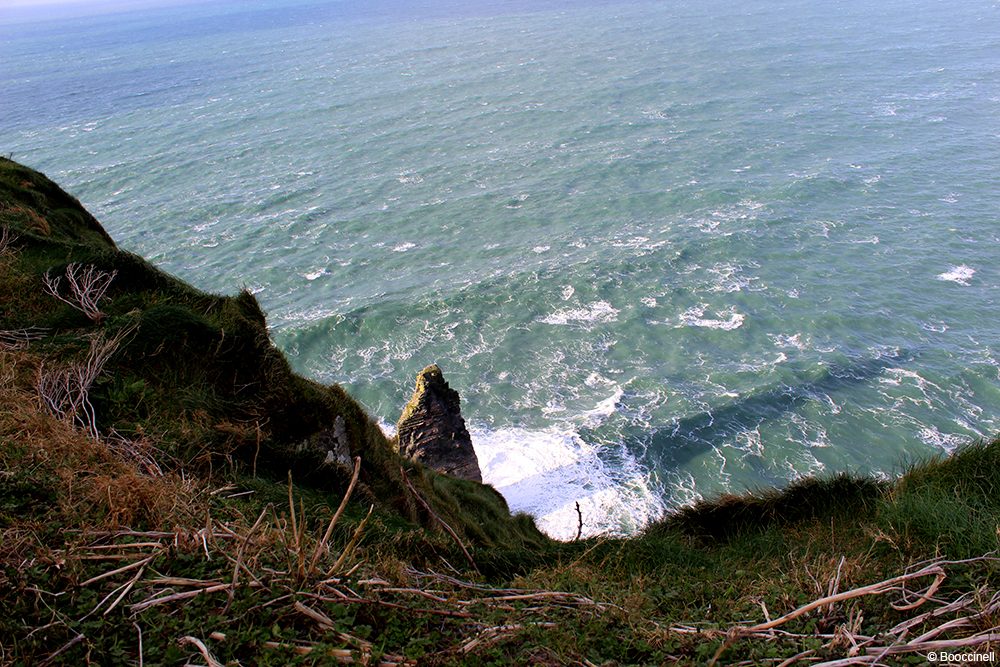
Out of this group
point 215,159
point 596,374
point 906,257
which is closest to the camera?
point 596,374

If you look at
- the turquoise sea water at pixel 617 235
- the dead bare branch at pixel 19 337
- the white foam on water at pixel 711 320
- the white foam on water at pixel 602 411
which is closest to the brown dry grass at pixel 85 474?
the dead bare branch at pixel 19 337

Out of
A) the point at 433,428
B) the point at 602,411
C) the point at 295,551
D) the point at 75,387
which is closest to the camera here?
the point at 295,551

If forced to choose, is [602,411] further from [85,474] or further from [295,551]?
[295,551]

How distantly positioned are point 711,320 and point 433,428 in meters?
19.4

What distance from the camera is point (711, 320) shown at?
3728 centimetres

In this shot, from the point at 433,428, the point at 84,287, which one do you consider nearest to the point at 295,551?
the point at 84,287

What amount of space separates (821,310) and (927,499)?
104 ft

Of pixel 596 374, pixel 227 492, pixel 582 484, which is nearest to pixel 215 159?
pixel 596 374

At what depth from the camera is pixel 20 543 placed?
5250 mm

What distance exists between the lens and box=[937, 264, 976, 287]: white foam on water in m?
39.3

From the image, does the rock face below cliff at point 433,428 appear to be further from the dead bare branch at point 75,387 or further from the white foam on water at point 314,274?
the white foam on water at point 314,274

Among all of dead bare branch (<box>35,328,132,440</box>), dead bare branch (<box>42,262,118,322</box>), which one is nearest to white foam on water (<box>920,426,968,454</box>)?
dead bare branch (<box>42,262,118,322</box>)

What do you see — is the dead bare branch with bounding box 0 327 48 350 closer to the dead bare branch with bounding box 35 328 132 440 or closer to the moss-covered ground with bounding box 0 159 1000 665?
the moss-covered ground with bounding box 0 159 1000 665

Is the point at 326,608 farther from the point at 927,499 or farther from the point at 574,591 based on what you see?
the point at 927,499
